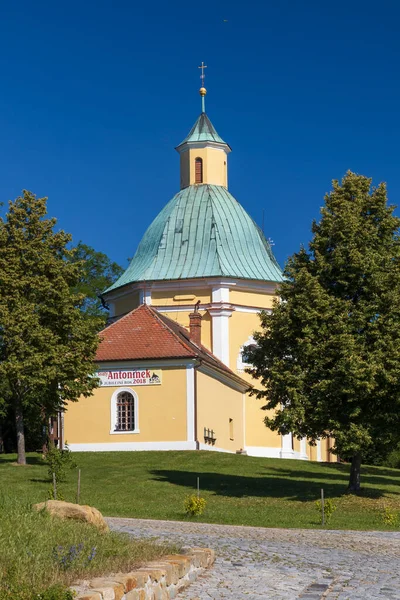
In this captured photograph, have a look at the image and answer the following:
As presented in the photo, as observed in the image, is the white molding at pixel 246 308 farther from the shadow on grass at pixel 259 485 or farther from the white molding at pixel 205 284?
the shadow on grass at pixel 259 485

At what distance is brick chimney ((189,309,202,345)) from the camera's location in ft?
172

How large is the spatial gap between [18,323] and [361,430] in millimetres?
14715

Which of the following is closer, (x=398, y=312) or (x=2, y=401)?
(x=398, y=312)

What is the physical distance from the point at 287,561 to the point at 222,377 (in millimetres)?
35485

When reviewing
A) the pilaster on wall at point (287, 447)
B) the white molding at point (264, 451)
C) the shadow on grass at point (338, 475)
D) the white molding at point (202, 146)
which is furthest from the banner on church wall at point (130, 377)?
the white molding at point (202, 146)

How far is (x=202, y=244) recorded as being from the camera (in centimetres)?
5791

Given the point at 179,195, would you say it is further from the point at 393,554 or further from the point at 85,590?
the point at 85,590

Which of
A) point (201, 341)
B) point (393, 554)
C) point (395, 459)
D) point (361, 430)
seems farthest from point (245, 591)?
point (395, 459)

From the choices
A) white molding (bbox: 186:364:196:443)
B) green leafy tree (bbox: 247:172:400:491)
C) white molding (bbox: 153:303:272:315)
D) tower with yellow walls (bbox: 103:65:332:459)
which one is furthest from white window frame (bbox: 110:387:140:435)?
green leafy tree (bbox: 247:172:400:491)

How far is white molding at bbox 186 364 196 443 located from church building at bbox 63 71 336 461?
4cm

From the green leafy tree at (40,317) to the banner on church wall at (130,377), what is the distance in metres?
6.58

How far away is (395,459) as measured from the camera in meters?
59.8

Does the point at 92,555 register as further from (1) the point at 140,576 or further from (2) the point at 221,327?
(2) the point at 221,327

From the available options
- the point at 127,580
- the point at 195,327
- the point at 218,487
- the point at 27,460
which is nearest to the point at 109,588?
the point at 127,580
